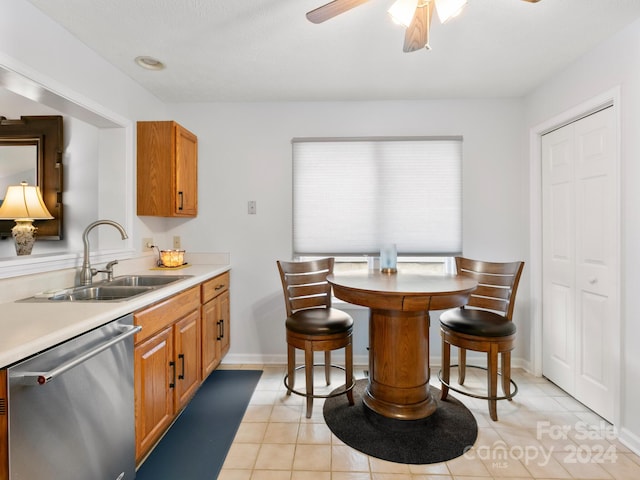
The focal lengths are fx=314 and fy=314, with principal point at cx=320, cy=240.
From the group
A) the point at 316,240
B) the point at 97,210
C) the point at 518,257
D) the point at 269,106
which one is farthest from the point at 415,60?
the point at 97,210

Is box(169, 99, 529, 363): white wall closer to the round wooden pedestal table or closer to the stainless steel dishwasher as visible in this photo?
the round wooden pedestal table

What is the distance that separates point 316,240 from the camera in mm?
2906

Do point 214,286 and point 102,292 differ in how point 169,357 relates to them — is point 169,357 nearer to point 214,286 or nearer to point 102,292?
point 102,292

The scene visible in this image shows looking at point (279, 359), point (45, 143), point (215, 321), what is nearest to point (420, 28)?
point (215, 321)

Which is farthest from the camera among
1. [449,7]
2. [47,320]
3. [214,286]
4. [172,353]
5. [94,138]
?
[214,286]

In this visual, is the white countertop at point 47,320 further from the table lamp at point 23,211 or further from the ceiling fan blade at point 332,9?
the ceiling fan blade at point 332,9

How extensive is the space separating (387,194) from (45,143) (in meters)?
2.83

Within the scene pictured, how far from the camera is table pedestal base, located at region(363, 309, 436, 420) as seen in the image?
200 centimetres

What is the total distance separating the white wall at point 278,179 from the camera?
9.42 feet

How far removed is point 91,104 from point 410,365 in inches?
105

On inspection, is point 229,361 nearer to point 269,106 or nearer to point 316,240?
point 316,240

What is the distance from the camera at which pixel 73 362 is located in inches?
42.8

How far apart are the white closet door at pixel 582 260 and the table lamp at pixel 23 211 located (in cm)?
386

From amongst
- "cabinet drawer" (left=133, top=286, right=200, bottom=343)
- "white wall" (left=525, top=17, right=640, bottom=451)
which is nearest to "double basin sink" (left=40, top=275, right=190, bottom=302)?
"cabinet drawer" (left=133, top=286, right=200, bottom=343)
